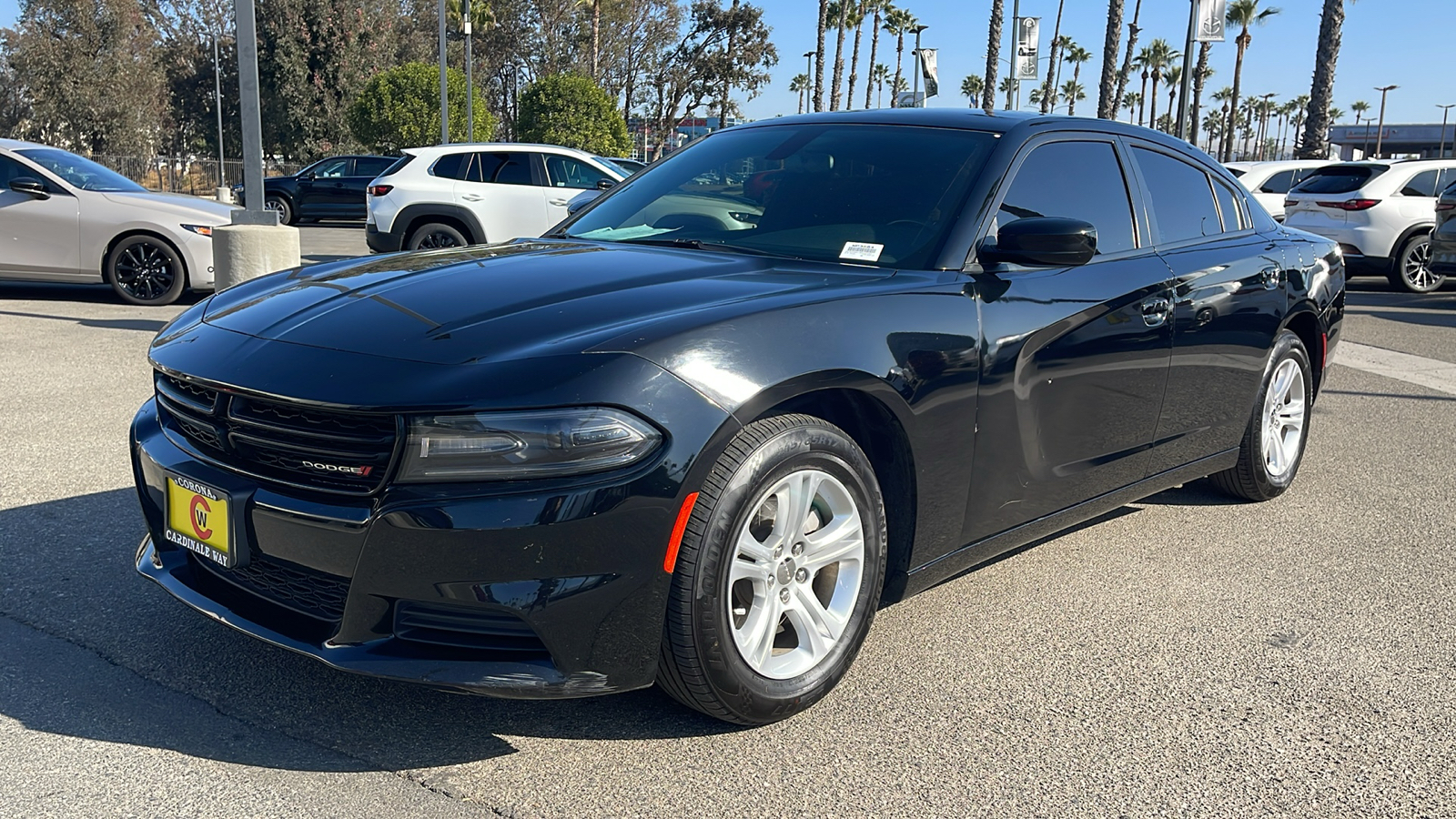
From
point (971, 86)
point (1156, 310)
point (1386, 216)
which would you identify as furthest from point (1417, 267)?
point (971, 86)

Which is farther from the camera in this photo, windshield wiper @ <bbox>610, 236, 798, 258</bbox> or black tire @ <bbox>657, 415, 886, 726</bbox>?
windshield wiper @ <bbox>610, 236, 798, 258</bbox>

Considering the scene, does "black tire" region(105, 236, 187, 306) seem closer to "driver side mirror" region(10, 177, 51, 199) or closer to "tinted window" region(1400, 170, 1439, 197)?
"driver side mirror" region(10, 177, 51, 199)

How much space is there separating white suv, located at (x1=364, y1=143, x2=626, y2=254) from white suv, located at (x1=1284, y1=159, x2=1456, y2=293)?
9006 millimetres

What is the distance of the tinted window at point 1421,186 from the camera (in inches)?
590

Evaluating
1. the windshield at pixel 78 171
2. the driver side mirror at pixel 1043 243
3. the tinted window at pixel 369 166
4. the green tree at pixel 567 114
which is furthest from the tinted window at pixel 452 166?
the green tree at pixel 567 114

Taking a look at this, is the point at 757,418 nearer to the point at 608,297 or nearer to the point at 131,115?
the point at 608,297

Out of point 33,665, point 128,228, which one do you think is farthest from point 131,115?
point 33,665

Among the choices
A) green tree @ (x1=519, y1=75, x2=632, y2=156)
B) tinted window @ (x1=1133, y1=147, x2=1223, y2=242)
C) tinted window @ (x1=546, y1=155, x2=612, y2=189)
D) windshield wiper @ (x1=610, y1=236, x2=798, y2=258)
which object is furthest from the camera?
green tree @ (x1=519, y1=75, x2=632, y2=156)

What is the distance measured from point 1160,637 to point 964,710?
0.92 m

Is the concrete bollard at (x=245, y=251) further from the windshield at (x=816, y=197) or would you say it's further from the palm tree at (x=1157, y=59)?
the palm tree at (x=1157, y=59)

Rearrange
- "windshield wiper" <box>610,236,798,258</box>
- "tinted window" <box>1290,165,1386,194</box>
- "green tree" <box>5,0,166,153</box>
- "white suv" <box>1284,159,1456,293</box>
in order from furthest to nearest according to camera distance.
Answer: "green tree" <box>5,0,166,153</box> → "tinted window" <box>1290,165,1386,194</box> → "white suv" <box>1284,159,1456,293</box> → "windshield wiper" <box>610,236,798,258</box>

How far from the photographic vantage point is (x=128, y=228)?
10609mm

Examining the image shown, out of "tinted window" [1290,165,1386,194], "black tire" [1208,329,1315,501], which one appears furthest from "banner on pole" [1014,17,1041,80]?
"black tire" [1208,329,1315,501]

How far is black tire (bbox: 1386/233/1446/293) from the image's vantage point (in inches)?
590
